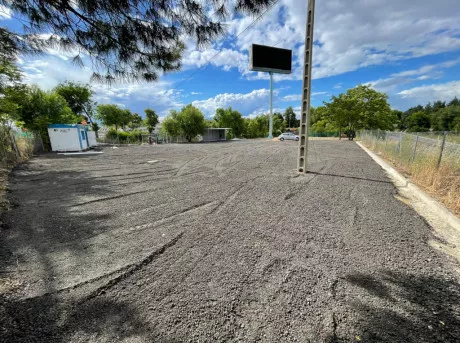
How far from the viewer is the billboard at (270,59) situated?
28812mm

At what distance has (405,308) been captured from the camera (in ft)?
5.65

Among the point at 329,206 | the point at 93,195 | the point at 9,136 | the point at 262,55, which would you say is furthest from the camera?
the point at 262,55

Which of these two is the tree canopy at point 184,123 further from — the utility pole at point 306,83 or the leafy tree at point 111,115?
Result: the utility pole at point 306,83

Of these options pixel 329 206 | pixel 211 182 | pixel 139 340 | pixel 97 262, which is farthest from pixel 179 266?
pixel 211 182

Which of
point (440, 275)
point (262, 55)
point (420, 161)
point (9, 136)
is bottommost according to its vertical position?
point (440, 275)

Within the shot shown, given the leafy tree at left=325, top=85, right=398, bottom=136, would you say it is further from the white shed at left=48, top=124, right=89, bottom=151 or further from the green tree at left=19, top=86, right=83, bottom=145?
the green tree at left=19, top=86, right=83, bottom=145

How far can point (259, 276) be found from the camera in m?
2.13

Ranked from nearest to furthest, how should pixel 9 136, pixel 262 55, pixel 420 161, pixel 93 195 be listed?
pixel 93 195, pixel 420 161, pixel 9 136, pixel 262 55

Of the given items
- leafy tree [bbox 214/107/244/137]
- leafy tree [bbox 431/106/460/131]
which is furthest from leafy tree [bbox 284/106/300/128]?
leafy tree [bbox 431/106/460/131]

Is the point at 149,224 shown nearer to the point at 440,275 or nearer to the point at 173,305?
the point at 173,305

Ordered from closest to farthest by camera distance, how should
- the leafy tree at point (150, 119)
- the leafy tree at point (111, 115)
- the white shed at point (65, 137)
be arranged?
the white shed at point (65, 137)
the leafy tree at point (111, 115)
the leafy tree at point (150, 119)

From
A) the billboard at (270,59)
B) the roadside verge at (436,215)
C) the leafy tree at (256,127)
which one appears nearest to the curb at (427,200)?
the roadside verge at (436,215)

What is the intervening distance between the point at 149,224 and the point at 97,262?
3.35 ft

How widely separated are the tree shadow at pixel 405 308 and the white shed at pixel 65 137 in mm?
19739
